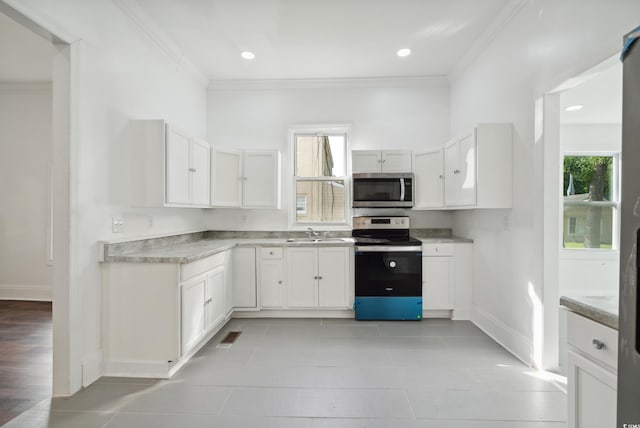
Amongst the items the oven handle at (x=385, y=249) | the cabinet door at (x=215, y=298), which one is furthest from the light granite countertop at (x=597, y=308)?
the cabinet door at (x=215, y=298)

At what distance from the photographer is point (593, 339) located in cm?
110

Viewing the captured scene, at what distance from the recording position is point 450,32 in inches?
126

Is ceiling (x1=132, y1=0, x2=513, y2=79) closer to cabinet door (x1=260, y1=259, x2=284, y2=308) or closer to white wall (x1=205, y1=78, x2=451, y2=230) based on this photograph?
white wall (x1=205, y1=78, x2=451, y2=230)

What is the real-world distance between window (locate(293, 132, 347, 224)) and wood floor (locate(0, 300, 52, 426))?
9.38 feet

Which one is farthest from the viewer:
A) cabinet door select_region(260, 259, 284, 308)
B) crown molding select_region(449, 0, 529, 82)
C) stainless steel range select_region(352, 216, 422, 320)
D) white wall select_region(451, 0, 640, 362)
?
cabinet door select_region(260, 259, 284, 308)

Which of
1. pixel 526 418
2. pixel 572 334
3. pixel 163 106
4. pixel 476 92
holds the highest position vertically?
pixel 476 92

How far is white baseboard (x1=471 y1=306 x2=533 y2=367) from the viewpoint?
262 cm

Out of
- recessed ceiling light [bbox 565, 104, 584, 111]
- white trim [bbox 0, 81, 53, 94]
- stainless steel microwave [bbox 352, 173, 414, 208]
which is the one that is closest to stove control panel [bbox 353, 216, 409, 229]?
stainless steel microwave [bbox 352, 173, 414, 208]

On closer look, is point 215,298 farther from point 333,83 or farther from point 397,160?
point 333,83

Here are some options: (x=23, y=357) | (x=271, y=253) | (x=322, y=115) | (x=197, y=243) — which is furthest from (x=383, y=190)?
(x=23, y=357)

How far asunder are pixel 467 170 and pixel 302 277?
2.08 m

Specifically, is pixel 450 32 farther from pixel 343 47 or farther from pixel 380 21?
pixel 343 47

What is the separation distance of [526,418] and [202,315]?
7.93 feet

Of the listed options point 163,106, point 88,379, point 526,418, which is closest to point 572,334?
point 526,418
